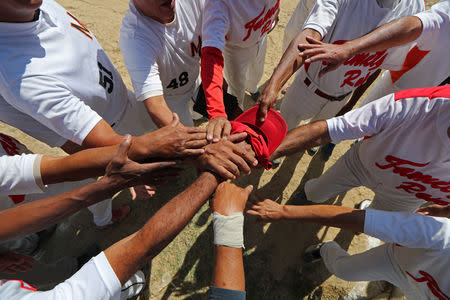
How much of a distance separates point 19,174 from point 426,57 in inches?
149

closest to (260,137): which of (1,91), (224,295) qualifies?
(224,295)

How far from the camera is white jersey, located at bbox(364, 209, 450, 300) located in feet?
5.72

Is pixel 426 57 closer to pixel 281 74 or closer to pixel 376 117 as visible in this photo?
pixel 376 117

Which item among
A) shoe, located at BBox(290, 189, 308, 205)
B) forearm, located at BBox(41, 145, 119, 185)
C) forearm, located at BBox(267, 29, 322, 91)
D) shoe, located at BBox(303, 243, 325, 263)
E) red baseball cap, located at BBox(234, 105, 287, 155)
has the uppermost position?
forearm, located at BBox(267, 29, 322, 91)

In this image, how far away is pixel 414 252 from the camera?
2.01m

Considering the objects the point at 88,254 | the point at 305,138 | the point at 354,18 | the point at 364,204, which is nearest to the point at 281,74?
the point at 305,138

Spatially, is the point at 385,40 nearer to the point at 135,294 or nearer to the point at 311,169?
the point at 311,169

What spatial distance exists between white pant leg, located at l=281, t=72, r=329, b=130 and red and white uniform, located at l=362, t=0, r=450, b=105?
81 cm

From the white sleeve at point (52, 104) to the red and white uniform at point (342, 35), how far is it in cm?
216

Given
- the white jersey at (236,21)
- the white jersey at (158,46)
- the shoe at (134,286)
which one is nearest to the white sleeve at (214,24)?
the white jersey at (236,21)

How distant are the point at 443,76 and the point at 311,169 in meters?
2.09

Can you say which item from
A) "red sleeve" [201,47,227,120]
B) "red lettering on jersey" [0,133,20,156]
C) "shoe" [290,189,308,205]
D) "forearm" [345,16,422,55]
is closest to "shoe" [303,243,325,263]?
"shoe" [290,189,308,205]

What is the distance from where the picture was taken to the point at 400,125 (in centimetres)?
198

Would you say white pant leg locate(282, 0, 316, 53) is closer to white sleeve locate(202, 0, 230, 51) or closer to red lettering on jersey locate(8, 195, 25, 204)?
white sleeve locate(202, 0, 230, 51)
